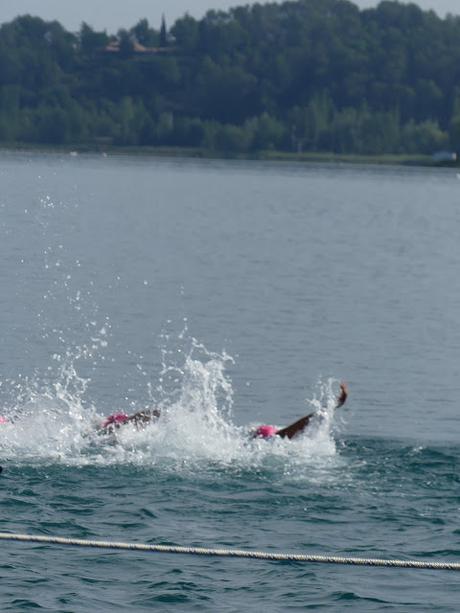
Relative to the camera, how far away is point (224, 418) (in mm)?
31688

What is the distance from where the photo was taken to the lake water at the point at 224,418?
20.0 meters

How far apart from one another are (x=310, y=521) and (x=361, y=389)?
14.1 metres

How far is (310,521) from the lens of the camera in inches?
872

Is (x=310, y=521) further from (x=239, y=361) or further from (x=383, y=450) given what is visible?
Answer: (x=239, y=361)

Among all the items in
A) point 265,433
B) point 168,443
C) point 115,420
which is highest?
point 115,420

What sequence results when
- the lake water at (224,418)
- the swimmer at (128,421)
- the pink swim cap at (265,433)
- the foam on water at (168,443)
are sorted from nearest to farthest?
the lake water at (224,418)
the foam on water at (168,443)
the pink swim cap at (265,433)
the swimmer at (128,421)

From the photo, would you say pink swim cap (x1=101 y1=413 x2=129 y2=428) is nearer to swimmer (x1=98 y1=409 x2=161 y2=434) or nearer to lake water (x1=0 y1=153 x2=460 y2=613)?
swimmer (x1=98 y1=409 x2=161 y2=434)

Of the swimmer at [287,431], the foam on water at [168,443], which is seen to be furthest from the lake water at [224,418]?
the swimmer at [287,431]

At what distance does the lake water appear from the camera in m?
20.0

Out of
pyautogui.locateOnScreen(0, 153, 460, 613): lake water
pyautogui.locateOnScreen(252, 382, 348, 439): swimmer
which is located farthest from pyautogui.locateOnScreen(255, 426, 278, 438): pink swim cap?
pyautogui.locateOnScreen(0, 153, 460, 613): lake water

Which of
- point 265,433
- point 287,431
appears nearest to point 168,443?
point 265,433

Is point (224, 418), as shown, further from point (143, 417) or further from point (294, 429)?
point (294, 429)

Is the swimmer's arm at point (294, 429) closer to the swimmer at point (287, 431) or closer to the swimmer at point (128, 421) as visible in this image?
the swimmer at point (287, 431)

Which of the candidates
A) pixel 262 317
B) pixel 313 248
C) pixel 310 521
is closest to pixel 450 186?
pixel 313 248
